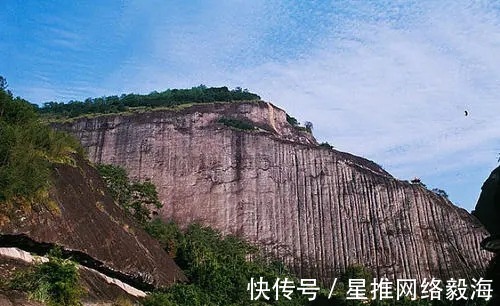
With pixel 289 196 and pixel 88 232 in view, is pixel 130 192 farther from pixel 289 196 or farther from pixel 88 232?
pixel 88 232

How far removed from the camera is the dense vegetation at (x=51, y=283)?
12.9 metres

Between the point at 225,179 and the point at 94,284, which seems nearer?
the point at 94,284

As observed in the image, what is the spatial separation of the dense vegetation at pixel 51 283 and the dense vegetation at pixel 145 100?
37.7 m

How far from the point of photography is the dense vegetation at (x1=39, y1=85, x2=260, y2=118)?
5212cm

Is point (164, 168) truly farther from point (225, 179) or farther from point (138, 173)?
point (225, 179)

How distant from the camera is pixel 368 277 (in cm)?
3662

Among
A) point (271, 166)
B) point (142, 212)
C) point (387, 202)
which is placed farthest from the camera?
point (271, 166)

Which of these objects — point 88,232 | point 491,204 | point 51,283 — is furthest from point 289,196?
point 491,204

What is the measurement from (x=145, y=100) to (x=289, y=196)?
61.8ft

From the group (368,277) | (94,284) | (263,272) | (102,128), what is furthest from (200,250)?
(102,128)

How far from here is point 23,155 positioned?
52.5 feet

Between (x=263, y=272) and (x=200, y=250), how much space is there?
150 inches

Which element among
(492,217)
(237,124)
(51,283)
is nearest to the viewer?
(492,217)

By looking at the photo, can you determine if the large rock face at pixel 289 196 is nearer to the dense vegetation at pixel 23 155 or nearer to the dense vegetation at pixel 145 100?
the dense vegetation at pixel 145 100
